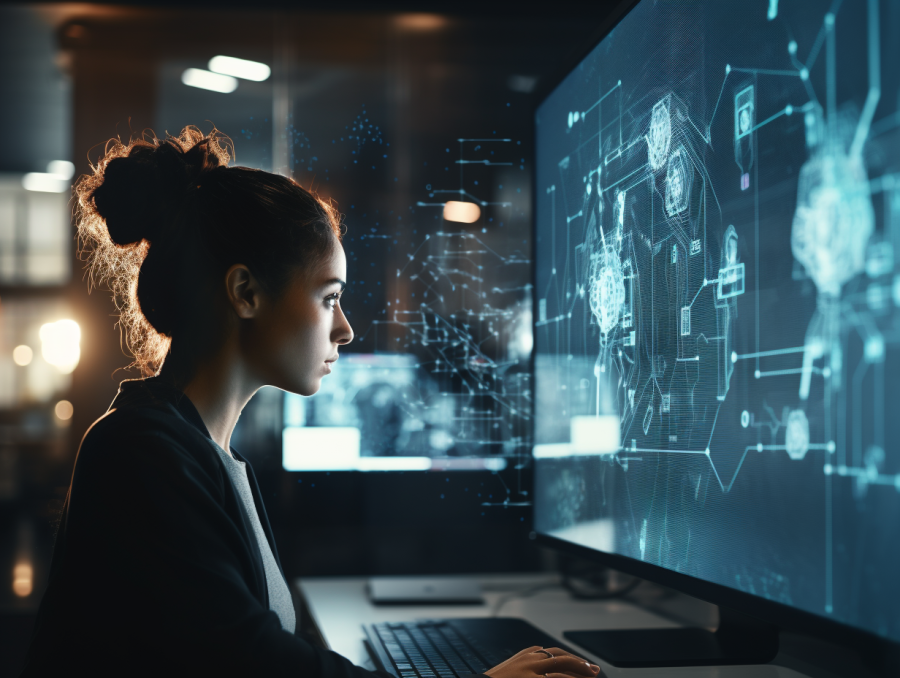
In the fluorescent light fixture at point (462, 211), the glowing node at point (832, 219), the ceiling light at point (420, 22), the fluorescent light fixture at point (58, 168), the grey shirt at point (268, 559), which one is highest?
the fluorescent light fixture at point (58, 168)

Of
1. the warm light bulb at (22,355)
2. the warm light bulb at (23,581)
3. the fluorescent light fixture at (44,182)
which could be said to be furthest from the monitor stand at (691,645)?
the warm light bulb at (22,355)

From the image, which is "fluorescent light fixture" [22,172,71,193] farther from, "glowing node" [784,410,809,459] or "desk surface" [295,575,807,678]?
"glowing node" [784,410,809,459]

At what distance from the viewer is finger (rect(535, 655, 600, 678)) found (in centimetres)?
95

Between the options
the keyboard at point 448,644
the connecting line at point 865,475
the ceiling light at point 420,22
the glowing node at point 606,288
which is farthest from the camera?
the ceiling light at point 420,22

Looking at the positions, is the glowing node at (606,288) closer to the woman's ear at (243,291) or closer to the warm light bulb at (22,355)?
the woman's ear at (243,291)

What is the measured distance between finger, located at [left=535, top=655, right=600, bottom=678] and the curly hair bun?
0.77 metres

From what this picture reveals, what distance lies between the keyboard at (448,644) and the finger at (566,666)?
14cm

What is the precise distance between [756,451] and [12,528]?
608 cm

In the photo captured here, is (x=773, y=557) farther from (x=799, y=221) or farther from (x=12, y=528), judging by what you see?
(x=12, y=528)

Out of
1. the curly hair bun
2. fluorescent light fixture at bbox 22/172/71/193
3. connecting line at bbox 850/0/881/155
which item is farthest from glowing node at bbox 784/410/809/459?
fluorescent light fixture at bbox 22/172/71/193

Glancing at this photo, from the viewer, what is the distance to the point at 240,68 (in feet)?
6.34

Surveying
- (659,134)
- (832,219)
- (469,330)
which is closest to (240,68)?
(469,330)

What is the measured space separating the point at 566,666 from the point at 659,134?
0.72 metres

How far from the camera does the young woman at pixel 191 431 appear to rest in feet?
2.63
